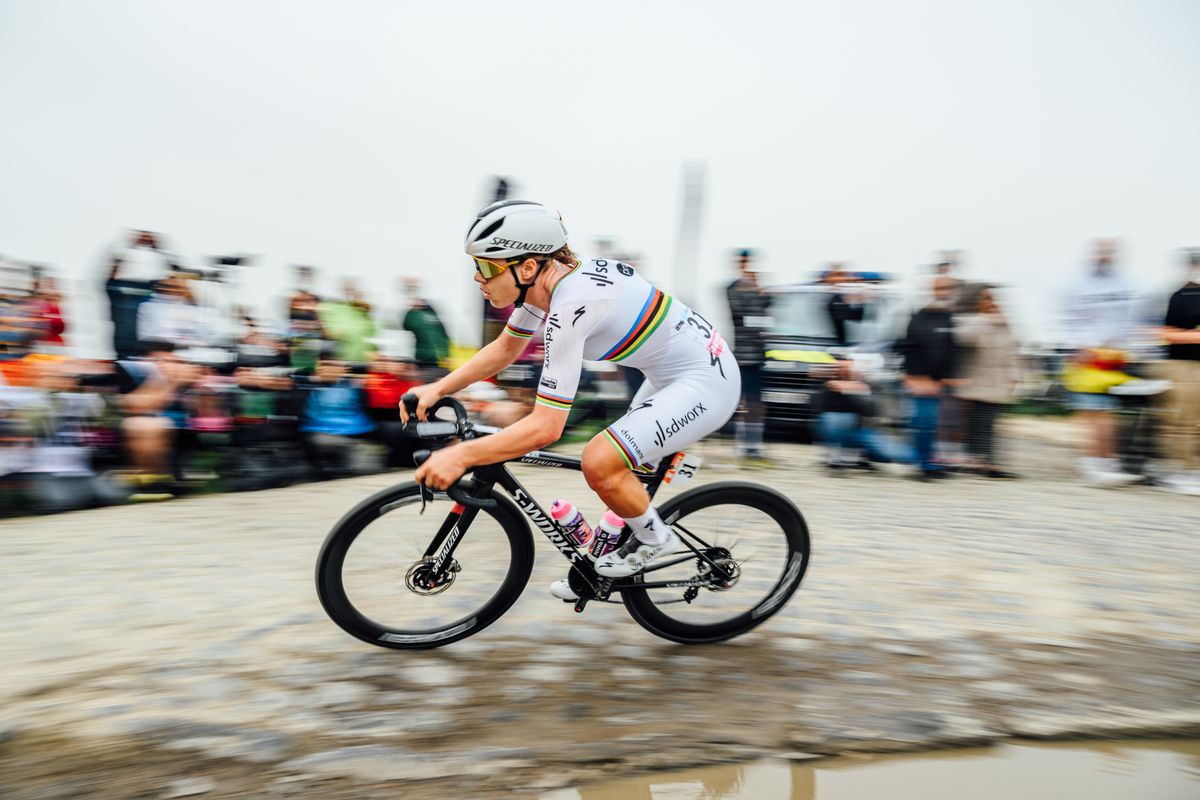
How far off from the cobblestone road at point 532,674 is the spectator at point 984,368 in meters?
2.69

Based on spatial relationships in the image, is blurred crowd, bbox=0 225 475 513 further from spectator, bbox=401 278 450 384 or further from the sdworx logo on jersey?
the sdworx logo on jersey

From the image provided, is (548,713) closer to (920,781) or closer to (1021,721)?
(920,781)

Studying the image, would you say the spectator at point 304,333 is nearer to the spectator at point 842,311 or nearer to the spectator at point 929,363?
the spectator at point 929,363

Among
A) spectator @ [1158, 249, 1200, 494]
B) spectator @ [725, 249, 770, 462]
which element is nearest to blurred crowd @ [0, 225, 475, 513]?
spectator @ [725, 249, 770, 462]

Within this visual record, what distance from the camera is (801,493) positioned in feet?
22.1

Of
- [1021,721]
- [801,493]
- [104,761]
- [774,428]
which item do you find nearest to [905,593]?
[1021,721]

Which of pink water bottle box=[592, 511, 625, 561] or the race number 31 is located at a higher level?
the race number 31

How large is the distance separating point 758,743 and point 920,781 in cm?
51

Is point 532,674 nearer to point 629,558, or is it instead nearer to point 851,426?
point 629,558

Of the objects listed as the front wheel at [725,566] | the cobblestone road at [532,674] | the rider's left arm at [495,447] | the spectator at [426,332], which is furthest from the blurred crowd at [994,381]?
the rider's left arm at [495,447]

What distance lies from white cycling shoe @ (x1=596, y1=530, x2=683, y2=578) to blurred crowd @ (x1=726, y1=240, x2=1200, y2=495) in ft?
15.9

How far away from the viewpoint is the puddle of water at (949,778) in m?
2.50

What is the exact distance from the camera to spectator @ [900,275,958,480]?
7.41 meters

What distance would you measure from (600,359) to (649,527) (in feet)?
2.31
